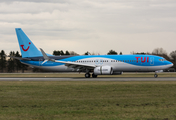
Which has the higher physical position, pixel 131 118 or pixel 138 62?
pixel 138 62

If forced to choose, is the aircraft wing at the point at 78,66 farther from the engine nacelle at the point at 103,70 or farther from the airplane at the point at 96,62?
the engine nacelle at the point at 103,70

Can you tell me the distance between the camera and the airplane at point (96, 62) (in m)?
41.8

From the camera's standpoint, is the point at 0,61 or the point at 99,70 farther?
the point at 0,61

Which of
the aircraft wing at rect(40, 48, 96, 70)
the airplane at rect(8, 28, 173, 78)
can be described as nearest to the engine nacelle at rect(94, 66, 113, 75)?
the airplane at rect(8, 28, 173, 78)

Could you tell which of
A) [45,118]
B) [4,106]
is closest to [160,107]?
[45,118]

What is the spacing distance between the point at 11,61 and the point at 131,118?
13205 centimetres

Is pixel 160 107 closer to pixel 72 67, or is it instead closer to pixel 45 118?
pixel 45 118

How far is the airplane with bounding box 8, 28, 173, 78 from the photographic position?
4181 centimetres

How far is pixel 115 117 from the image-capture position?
408 inches

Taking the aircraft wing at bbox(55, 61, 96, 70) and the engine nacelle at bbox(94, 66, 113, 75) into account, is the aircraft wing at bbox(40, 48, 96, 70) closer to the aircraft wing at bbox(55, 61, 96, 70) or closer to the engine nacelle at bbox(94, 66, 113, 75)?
the aircraft wing at bbox(55, 61, 96, 70)

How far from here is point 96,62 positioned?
44.7m

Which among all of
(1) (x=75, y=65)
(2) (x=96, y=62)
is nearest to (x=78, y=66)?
(1) (x=75, y=65)

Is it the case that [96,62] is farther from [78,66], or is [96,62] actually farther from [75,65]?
[75,65]

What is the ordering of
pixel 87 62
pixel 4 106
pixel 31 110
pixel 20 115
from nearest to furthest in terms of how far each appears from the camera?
pixel 20 115
pixel 31 110
pixel 4 106
pixel 87 62
